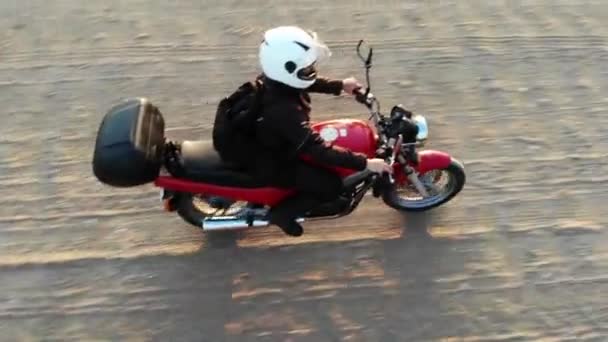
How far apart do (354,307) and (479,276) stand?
0.70 metres

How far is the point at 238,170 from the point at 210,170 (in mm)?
136

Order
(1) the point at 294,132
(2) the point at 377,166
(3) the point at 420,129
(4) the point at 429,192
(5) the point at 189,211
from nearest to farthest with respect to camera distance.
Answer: (1) the point at 294,132 < (2) the point at 377,166 < (3) the point at 420,129 < (5) the point at 189,211 < (4) the point at 429,192

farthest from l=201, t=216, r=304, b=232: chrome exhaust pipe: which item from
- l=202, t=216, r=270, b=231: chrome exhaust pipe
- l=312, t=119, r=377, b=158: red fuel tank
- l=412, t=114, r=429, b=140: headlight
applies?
l=412, t=114, r=429, b=140: headlight

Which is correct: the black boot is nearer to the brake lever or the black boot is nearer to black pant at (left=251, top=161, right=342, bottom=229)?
black pant at (left=251, top=161, right=342, bottom=229)

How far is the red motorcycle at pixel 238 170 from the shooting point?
129 inches

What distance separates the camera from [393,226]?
4.09 metres

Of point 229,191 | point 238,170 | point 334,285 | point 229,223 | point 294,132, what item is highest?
point 294,132

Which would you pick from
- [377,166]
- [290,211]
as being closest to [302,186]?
[290,211]

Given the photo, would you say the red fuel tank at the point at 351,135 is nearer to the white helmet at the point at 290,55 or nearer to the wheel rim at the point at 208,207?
the white helmet at the point at 290,55

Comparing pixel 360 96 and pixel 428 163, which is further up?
pixel 360 96

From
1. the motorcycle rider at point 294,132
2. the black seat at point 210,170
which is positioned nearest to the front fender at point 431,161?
the motorcycle rider at point 294,132

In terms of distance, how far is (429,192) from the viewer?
159 inches

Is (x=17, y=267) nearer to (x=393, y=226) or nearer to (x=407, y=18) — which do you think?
(x=393, y=226)

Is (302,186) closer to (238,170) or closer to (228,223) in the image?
(238,170)
